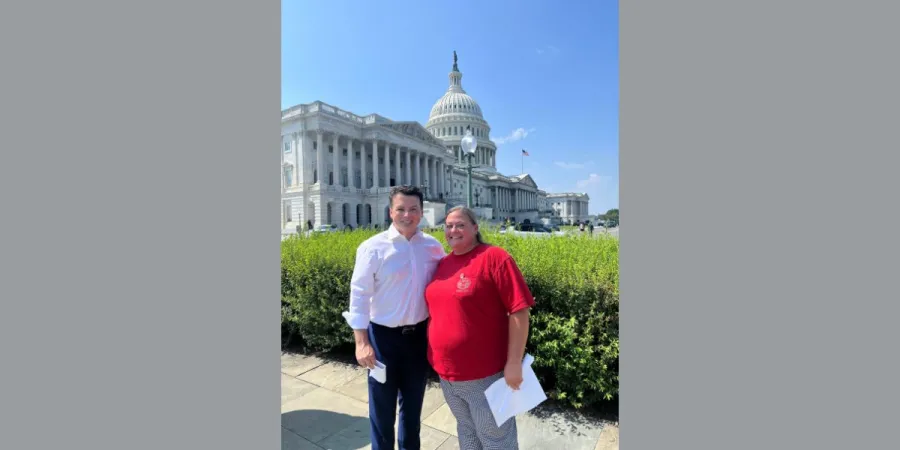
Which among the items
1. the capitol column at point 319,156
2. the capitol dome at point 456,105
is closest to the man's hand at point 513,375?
the capitol column at point 319,156

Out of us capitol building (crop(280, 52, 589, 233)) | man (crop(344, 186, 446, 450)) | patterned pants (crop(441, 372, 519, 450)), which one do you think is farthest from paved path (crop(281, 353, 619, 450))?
us capitol building (crop(280, 52, 589, 233))

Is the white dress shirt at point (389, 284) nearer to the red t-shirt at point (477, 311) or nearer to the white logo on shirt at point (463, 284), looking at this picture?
the red t-shirt at point (477, 311)

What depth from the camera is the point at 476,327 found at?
2.47 m

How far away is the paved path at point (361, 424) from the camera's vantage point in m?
3.54

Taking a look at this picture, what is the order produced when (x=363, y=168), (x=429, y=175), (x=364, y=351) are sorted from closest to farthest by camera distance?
(x=364, y=351) < (x=363, y=168) < (x=429, y=175)

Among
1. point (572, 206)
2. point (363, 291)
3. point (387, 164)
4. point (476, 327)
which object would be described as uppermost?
point (387, 164)

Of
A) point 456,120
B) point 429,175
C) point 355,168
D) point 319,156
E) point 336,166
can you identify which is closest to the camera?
point 319,156

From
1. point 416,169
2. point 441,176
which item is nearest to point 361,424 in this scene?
point 416,169

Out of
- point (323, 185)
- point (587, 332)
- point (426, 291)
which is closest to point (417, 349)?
point (426, 291)

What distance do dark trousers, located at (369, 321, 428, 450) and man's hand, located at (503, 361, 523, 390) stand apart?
2.17ft

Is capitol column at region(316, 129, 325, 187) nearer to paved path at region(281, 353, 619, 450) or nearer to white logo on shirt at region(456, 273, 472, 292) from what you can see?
paved path at region(281, 353, 619, 450)

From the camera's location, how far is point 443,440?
356cm

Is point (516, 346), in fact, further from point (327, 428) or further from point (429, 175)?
point (429, 175)

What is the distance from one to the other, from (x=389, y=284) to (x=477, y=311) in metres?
0.67
